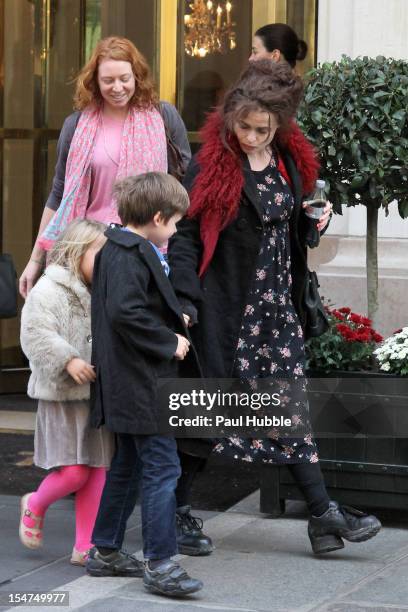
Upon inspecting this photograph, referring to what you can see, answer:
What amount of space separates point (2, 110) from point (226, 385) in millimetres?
4057

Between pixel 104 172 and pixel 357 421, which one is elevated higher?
pixel 104 172

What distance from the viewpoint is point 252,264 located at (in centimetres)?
503

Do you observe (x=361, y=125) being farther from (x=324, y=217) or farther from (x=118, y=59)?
(x=118, y=59)

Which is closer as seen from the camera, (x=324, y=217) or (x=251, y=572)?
(x=251, y=572)

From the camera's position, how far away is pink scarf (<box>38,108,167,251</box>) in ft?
17.8

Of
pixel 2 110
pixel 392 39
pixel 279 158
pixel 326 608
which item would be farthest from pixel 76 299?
pixel 2 110

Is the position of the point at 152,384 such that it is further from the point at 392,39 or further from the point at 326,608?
the point at 392,39

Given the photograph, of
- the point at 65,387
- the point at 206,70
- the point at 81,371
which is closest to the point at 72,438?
the point at 65,387

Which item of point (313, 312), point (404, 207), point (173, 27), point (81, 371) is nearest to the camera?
point (81, 371)

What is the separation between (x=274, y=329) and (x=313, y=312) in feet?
0.76

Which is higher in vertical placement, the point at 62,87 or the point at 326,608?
the point at 62,87

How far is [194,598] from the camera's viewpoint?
180 inches

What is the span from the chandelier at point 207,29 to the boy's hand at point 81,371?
153 inches

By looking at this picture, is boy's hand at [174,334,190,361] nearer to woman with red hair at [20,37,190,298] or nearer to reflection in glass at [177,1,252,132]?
woman with red hair at [20,37,190,298]
